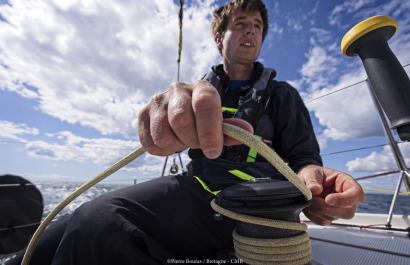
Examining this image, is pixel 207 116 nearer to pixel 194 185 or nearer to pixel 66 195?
pixel 194 185

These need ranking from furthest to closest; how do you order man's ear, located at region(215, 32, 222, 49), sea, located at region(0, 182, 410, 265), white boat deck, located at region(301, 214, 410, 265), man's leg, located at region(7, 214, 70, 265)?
sea, located at region(0, 182, 410, 265) < man's ear, located at region(215, 32, 222, 49) < white boat deck, located at region(301, 214, 410, 265) < man's leg, located at region(7, 214, 70, 265)

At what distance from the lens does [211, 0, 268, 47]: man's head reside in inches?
56.4

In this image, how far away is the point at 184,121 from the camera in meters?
0.34

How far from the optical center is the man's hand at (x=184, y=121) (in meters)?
0.34

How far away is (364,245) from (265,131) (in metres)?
0.77

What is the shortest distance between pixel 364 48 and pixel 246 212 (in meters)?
0.54

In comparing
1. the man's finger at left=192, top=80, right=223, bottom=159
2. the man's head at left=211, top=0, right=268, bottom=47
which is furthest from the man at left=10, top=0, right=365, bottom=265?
the man's head at left=211, top=0, right=268, bottom=47

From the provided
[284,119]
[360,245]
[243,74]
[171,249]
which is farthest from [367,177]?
[171,249]

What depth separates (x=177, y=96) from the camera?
37 cm

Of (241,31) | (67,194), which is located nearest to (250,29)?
(241,31)

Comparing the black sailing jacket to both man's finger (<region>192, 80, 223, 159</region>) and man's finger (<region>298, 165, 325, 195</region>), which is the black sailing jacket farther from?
man's finger (<region>192, 80, 223, 159</region>)

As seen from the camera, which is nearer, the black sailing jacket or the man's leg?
the man's leg

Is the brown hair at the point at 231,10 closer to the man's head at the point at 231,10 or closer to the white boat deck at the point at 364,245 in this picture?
the man's head at the point at 231,10

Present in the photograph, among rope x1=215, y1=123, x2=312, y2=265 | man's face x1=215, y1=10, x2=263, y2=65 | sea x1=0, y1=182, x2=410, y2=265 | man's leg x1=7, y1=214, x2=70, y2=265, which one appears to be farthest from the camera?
sea x1=0, y1=182, x2=410, y2=265
